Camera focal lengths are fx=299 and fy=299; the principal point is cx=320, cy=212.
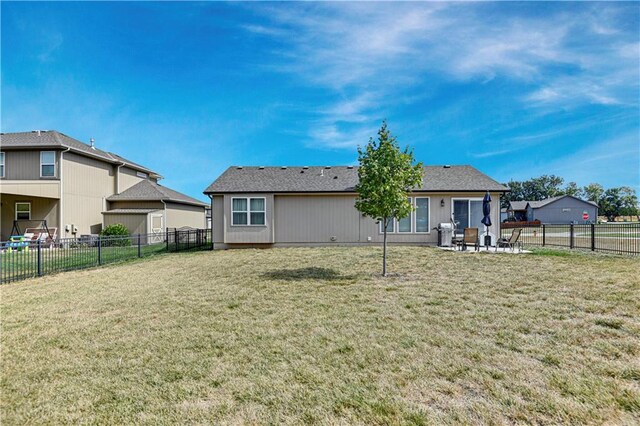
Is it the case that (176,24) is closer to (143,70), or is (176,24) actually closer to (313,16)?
(143,70)

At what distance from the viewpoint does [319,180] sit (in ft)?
50.7

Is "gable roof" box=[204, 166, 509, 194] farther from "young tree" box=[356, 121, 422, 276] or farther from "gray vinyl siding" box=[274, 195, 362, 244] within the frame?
"young tree" box=[356, 121, 422, 276]

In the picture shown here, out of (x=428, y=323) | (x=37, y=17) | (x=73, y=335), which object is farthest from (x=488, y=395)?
(x=37, y=17)

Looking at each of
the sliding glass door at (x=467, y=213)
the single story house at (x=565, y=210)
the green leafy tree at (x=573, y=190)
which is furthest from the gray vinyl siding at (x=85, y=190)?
the green leafy tree at (x=573, y=190)

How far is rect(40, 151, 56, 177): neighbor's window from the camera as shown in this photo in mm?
17219

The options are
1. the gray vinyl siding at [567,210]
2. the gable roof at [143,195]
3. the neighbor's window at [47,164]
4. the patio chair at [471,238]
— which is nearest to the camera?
the patio chair at [471,238]

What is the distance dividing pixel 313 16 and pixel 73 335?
34.2 ft

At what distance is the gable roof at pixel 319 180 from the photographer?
14438 millimetres

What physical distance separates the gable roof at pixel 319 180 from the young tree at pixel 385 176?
20.6 feet

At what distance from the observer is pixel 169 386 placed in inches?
110

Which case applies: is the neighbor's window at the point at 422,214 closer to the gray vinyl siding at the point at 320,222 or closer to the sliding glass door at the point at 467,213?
the gray vinyl siding at the point at 320,222

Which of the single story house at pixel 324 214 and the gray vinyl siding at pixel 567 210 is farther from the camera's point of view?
the gray vinyl siding at pixel 567 210

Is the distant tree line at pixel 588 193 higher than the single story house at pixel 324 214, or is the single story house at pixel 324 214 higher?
the distant tree line at pixel 588 193

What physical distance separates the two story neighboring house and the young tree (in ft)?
55.7
